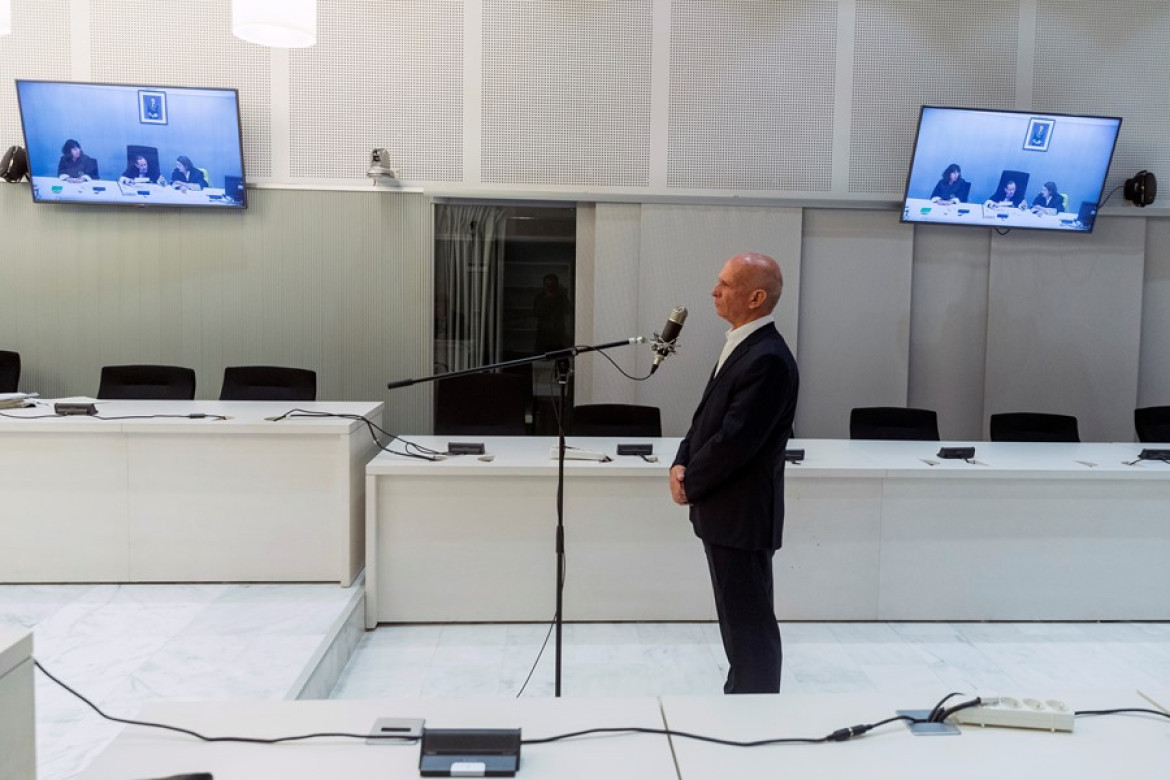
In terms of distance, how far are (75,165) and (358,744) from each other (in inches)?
219

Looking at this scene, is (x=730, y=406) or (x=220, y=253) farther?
(x=220, y=253)

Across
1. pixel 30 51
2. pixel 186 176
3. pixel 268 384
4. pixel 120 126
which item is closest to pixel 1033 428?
pixel 268 384

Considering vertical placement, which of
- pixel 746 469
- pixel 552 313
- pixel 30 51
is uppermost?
pixel 30 51

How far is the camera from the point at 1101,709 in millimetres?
1494

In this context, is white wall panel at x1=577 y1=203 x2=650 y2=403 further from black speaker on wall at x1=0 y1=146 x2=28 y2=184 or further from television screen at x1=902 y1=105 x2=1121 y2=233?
black speaker on wall at x1=0 y1=146 x2=28 y2=184

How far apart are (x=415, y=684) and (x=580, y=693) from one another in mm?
621

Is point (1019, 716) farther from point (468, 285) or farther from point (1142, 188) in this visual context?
point (1142, 188)

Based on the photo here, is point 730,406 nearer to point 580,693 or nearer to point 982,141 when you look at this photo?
point 580,693

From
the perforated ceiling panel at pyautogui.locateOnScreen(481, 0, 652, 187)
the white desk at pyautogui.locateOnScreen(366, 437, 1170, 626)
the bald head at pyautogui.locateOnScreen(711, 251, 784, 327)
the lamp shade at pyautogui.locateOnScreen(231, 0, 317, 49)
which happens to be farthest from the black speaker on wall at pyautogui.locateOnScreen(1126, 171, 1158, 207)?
the lamp shade at pyautogui.locateOnScreen(231, 0, 317, 49)

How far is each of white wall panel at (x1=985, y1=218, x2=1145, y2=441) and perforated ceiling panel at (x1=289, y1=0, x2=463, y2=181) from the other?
4.14 meters

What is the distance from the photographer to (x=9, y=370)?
566 centimetres

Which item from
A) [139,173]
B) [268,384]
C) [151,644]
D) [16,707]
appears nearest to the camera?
[16,707]

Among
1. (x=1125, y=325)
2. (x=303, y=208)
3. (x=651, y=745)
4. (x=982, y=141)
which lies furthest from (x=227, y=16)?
(x=1125, y=325)

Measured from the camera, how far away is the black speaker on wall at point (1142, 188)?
236 inches
